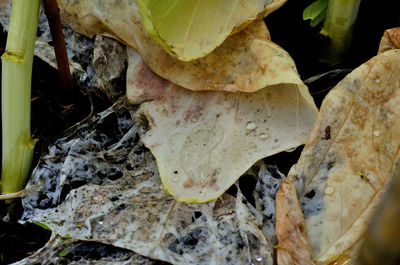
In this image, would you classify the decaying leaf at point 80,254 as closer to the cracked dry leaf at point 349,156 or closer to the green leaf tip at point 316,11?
the cracked dry leaf at point 349,156

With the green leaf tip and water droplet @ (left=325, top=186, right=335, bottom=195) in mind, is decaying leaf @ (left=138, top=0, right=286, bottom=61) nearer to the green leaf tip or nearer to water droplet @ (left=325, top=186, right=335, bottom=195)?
the green leaf tip

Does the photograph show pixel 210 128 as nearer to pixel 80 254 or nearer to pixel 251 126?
pixel 251 126

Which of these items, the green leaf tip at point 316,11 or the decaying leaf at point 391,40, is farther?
the green leaf tip at point 316,11

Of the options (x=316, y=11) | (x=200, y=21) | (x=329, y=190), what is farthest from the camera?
(x=316, y=11)

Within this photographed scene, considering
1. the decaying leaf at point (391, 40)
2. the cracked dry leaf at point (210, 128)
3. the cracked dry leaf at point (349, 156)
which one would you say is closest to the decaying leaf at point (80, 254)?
the cracked dry leaf at point (210, 128)

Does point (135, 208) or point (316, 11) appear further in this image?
point (316, 11)

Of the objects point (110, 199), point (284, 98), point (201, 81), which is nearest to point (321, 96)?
point (284, 98)

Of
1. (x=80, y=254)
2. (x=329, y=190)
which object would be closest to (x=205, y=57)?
(x=329, y=190)
